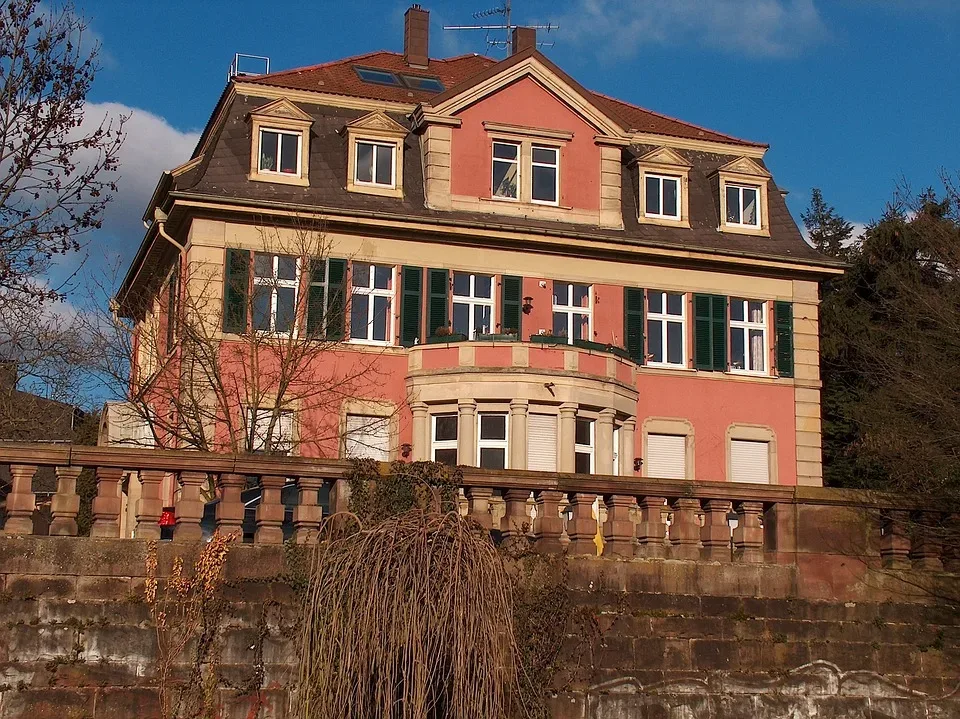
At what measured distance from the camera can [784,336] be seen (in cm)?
3331

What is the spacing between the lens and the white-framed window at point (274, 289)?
1097 inches

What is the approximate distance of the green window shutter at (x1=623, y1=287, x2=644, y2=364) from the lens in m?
31.9

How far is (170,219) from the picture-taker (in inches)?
1176

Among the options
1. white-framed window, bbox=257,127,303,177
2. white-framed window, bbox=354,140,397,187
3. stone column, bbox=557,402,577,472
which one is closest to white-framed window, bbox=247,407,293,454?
stone column, bbox=557,402,577,472

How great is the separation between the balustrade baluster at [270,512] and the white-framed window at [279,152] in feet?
64.7

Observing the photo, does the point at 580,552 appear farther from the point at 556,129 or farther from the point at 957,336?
the point at 556,129

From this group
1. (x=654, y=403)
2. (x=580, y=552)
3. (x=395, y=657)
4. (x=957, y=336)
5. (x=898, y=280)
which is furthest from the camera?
(x=898, y=280)

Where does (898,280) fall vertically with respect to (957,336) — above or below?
above

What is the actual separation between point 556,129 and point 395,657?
2457cm

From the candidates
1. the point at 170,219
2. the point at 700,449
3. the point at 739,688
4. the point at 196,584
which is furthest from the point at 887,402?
the point at 196,584

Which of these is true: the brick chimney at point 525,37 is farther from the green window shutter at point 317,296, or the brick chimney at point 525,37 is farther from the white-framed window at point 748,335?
the green window shutter at point 317,296

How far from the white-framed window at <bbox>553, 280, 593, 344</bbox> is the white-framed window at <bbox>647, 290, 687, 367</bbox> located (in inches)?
60.6

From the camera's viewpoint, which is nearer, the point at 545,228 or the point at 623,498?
the point at 623,498

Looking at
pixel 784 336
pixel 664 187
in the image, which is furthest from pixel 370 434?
pixel 784 336
